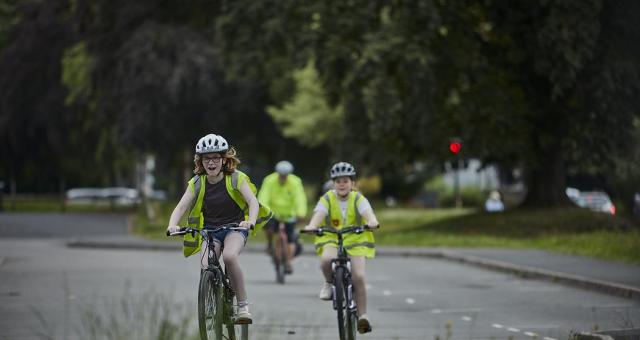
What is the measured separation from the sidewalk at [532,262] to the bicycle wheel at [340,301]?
19.5 ft

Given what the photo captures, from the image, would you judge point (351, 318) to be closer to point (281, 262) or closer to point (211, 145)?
point (211, 145)

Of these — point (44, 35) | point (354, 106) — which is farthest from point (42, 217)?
point (354, 106)

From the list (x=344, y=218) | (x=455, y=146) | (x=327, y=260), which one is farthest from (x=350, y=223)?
(x=455, y=146)

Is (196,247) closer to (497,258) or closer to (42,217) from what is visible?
(497,258)

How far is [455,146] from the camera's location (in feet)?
111

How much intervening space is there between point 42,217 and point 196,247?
138 feet

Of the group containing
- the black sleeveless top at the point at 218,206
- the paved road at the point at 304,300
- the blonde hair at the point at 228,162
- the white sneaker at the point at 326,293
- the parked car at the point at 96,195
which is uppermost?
the parked car at the point at 96,195

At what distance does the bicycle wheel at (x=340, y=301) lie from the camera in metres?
11.9

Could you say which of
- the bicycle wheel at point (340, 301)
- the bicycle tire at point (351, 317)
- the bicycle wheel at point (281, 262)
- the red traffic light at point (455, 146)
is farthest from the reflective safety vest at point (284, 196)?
the red traffic light at point (455, 146)

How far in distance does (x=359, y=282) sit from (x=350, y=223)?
0.59 metres

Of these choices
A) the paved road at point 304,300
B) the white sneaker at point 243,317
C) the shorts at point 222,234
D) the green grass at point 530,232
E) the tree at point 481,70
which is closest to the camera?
the white sneaker at point 243,317

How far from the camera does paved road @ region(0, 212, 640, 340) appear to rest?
13148 millimetres

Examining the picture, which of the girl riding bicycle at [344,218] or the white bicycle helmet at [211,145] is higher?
the white bicycle helmet at [211,145]

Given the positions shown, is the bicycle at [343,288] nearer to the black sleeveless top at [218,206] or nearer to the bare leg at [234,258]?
the bare leg at [234,258]
